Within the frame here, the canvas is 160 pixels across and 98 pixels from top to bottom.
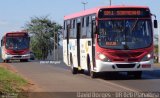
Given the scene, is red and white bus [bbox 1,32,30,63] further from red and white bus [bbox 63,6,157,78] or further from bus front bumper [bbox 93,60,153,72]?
bus front bumper [bbox 93,60,153,72]

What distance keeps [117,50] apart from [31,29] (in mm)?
94658

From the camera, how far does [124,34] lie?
24578 millimetres

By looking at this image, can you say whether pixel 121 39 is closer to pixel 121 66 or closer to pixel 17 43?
pixel 121 66

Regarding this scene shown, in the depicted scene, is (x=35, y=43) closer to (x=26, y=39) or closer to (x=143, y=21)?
(x=26, y=39)

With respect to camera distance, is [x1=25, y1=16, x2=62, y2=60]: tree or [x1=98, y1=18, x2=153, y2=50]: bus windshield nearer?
[x1=98, y1=18, x2=153, y2=50]: bus windshield

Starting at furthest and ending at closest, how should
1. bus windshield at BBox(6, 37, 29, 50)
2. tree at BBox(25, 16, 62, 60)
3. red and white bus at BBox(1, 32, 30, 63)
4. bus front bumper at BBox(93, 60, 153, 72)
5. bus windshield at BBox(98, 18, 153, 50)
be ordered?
tree at BBox(25, 16, 62, 60)
bus windshield at BBox(6, 37, 29, 50)
red and white bus at BBox(1, 32, 30, 63)
bus windshield at BBox(98, 18, 153, 50)
bus front bumper at BBox(93, 60, 153, 72)

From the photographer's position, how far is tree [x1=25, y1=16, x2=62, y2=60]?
114812mm

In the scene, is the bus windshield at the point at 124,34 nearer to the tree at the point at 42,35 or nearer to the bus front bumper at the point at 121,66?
the bus front bumper at the point at 121,66

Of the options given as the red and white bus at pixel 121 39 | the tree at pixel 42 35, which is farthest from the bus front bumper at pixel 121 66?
the tree at pixel 42 35

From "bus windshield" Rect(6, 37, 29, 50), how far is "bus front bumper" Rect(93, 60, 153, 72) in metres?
33.0

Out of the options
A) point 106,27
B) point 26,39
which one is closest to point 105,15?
Answer: point 106,27

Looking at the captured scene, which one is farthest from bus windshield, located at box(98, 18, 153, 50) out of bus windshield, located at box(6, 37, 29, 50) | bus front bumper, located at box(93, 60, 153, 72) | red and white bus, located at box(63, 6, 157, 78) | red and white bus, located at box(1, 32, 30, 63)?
bus windshield, located at box(6, 37, 29, 50)

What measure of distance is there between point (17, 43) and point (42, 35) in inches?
2384

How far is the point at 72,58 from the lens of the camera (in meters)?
30.7
